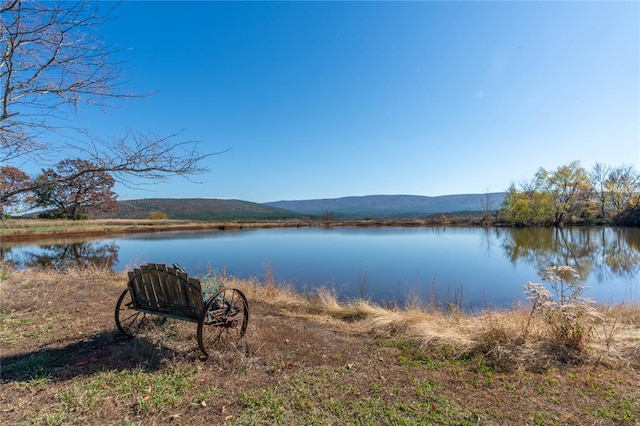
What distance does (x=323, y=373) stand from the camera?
3.33 metres

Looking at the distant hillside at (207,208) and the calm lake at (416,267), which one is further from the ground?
the distant hillside at (207,208)

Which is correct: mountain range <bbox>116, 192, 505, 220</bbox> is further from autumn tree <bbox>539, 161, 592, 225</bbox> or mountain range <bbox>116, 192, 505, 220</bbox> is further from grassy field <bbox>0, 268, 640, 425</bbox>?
autumn tree <bbox>539, 161, 592, 225</bbox>

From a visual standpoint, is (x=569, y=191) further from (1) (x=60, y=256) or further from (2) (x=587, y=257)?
(1) (x=60, y=256)

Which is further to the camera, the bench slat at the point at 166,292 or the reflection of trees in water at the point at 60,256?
the reflection of trees in water at the point at 60,256

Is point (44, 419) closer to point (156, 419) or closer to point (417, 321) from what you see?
point (156, 419)

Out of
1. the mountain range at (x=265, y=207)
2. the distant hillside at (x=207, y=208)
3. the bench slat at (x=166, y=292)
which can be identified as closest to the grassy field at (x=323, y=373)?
the bench slat at (x=166, y=292)

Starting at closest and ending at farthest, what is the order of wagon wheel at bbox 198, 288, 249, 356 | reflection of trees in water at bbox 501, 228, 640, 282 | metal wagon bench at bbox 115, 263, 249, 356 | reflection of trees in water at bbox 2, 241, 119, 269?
metal wagon bench at bbox 115, 263, 249, 356
wagon wheel at bbox 198, 288, 249, 356
reflection of trees in water at bbox 501, 228, 640, 282
reflection of trees in water at bbox 2, 241, 119, 269

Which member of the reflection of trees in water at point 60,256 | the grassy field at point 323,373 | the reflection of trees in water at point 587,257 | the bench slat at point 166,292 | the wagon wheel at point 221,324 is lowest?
the reflection of trees in water at point 587,257

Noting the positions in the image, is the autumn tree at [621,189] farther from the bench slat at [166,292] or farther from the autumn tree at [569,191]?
the bench slat at [166,292]

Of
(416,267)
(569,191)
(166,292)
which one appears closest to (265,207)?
(569,191)

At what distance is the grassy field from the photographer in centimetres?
255

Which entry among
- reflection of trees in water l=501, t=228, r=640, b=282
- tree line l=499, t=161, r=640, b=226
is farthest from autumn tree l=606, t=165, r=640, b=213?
reflection of trees in water l=501, t=228, r=640, b=282

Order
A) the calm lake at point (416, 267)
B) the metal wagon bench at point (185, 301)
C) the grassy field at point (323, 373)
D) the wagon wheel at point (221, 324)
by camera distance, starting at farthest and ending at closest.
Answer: the calm lake at point (416, 267), the wagon wheel at point (221, 324), the metal wagon bench at point (185, 301), the grassy field at point (323, 373)

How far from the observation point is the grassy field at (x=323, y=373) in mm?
2547
